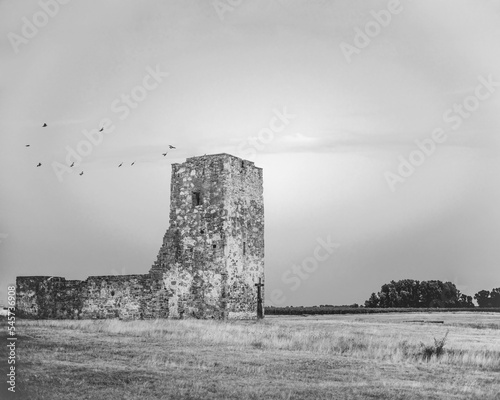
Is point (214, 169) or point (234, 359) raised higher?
point (214, 169)

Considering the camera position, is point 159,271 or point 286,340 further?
point 159,271

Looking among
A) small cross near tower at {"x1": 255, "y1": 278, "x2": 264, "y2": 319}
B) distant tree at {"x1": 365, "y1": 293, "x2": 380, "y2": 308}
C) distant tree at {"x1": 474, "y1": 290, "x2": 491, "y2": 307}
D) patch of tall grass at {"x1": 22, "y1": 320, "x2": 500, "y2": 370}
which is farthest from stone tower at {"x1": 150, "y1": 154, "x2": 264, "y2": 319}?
distant tree at {"x1": 474, "y1": 290, "x2": 491, "y2": 307}

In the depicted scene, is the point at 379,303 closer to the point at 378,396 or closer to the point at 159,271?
the point at 159,271

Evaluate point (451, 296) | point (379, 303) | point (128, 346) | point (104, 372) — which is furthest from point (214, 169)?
point (451, 296)

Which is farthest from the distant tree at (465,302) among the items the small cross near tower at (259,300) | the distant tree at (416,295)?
the small cross near tower at (259,300)

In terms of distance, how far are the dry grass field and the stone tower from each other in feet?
26.6

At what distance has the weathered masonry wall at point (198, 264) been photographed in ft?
113

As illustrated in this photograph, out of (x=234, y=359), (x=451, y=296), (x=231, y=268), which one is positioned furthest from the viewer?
(x=451, y=296)

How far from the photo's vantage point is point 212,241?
34719 mm

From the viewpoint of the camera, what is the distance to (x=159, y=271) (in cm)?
3550

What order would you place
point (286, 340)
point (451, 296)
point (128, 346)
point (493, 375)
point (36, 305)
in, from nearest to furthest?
1. point (493, 375)
2. point (128, 346)
3. point (286, 340)
4. point (36, 305)
5. point (451, 296)

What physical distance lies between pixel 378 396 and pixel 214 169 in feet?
73.9

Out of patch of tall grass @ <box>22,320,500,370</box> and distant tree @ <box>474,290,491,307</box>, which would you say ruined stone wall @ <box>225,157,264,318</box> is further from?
distant tree @ <box>474,290,491,307</box>

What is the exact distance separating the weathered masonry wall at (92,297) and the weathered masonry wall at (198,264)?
0.05 metres
